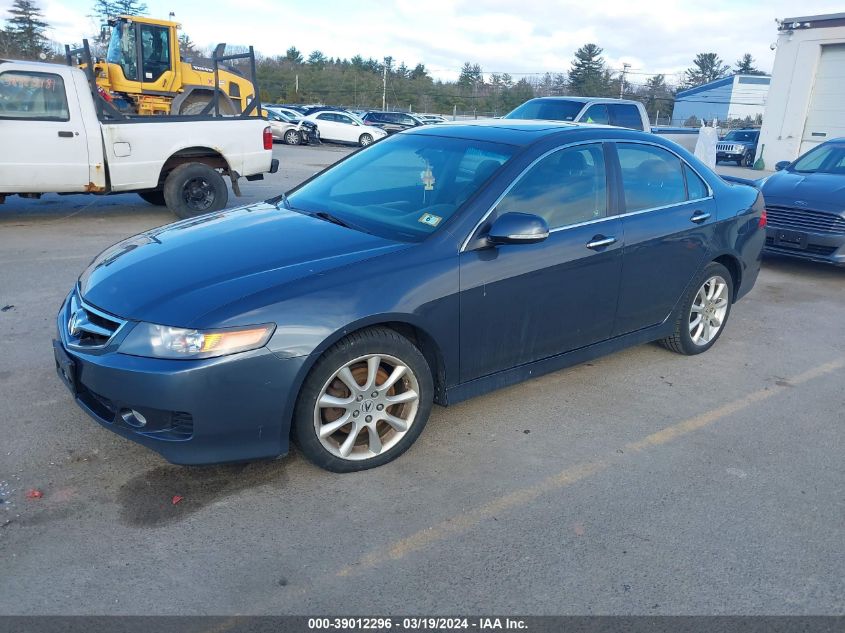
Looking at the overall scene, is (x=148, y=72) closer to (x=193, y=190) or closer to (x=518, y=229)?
(x=193, y=190)

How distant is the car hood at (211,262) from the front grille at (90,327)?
0.04m

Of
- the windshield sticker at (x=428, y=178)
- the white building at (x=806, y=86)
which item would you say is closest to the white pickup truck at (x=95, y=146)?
the windshield sticker at (x=428, y=178)

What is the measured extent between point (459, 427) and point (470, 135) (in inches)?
70.5

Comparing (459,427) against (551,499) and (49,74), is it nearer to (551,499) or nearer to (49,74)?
(551,499)

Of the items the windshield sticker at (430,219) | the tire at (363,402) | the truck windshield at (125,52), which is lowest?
the tire at (363,402)

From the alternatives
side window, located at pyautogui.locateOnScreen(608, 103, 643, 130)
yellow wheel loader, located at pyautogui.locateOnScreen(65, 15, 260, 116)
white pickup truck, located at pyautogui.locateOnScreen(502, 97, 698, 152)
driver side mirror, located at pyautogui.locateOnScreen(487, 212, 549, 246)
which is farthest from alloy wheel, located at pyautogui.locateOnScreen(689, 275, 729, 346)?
yellow wheel loader, located at pyautogui.locateOnScreen(65, 15, 260, 116)

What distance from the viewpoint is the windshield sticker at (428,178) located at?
4105 millimetres

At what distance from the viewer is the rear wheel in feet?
91.1

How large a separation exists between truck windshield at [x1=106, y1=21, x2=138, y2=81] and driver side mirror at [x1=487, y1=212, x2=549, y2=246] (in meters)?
14.1

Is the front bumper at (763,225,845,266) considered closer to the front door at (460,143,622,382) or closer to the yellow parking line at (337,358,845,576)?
the yellow parking line at (337,358,845,576)

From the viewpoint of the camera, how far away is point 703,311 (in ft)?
17.1

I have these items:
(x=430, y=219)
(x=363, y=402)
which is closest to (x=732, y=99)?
(x=430, y=219)

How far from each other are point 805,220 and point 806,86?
57.4ft

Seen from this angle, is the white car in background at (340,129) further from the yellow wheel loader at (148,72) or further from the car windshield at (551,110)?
the car windshield at (551,110)
